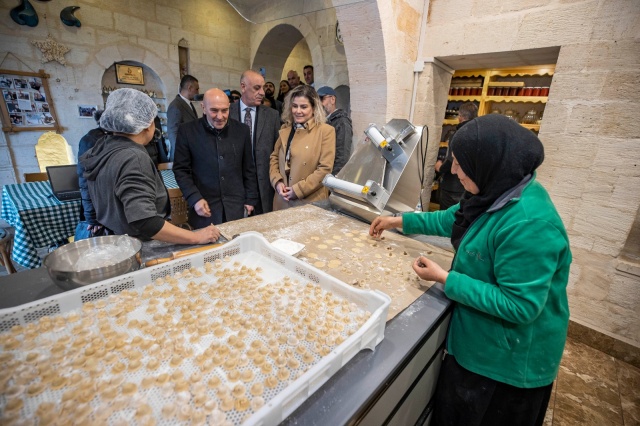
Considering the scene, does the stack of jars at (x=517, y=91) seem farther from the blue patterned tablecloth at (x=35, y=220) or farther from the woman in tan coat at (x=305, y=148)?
the blue patterned tablecloth at (x=35, y=220)

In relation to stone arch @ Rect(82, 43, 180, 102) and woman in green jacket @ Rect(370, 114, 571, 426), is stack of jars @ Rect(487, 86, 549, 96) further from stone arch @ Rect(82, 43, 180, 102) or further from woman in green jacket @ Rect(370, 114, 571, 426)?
stone arch @ Rect(82, 43, 180, 102)

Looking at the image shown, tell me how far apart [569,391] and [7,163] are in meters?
6.94

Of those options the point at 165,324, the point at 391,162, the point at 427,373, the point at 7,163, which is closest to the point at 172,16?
the point at 7,163

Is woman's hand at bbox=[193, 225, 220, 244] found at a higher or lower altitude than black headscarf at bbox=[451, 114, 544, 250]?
lower

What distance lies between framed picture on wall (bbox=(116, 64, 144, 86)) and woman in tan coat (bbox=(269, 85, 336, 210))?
14.1 ft

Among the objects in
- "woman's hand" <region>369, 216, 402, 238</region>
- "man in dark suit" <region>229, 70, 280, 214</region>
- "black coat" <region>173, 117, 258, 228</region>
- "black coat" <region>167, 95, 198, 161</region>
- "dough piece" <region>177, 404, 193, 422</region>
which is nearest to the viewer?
"dough piece" <region>177, 404, 193, 422</region>

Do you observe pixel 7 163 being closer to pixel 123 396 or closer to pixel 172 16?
pixel 172 16

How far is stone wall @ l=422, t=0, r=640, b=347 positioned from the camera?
1912 millimetres

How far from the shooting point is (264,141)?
9.23 feet

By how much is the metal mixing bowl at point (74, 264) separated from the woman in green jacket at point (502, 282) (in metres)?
1.06

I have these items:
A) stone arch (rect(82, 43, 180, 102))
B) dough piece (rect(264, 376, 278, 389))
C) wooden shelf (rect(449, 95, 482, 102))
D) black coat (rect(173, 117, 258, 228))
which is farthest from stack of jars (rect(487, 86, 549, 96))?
stone arch (rect(82, 43, 180, 102))

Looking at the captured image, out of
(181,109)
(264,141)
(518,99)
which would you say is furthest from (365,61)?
(518,99)

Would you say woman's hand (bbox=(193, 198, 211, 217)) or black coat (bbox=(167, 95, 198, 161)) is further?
black coat (bbox=(167, 95, 198, 161))

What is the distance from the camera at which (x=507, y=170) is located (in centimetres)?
93
